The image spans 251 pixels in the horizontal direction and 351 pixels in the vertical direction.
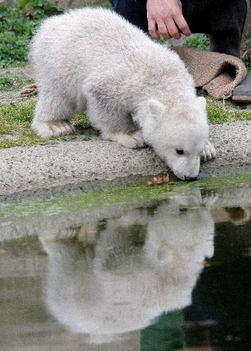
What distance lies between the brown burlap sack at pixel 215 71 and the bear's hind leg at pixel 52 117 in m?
1.35

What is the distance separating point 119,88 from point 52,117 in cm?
71

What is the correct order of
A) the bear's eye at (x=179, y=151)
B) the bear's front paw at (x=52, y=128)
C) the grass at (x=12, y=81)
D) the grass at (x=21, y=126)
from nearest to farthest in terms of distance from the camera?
the bear's eye at (x=179, y=151) → the grass at (x=21, y=126) → the bear's front paw at (x=52, y=128) → the grass at (x=12, y=81)

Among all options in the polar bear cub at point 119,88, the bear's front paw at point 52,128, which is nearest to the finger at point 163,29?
the polar bear cub at point 119,88

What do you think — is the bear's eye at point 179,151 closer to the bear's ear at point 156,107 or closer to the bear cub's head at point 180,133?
the bear cub's head at point 180,133

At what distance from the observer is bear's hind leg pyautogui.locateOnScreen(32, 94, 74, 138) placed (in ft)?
22.1

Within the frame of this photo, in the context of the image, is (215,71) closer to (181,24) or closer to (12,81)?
(181,24)

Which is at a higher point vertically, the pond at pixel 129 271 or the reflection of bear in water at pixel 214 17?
the pond at pixel 129 271

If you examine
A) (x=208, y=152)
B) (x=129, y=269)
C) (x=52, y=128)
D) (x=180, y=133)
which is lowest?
(x=52, y=128)

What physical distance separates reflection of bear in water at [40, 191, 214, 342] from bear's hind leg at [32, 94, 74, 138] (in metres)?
1.68

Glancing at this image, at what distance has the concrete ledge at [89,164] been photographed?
18.8ft

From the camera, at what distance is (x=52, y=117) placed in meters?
6.79

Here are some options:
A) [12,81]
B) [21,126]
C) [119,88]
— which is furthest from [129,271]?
[12,81]

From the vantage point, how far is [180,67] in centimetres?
633

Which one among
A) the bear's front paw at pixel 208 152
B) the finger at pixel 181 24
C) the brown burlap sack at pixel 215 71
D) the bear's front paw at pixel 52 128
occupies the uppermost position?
the finger at pixel 181 24
